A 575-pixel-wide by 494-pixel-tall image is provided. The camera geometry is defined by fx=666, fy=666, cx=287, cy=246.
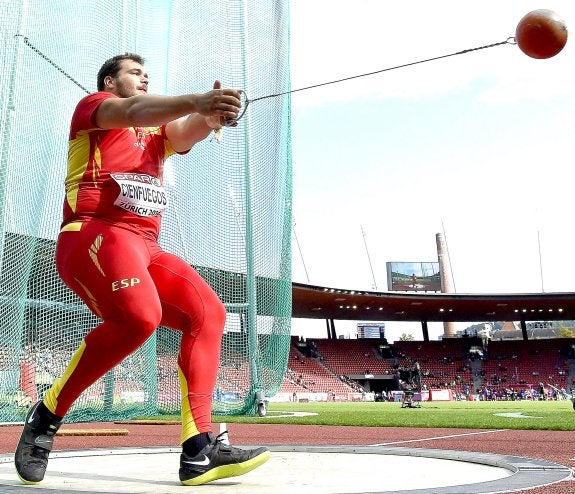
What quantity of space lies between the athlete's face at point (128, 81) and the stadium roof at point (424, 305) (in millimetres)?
33908

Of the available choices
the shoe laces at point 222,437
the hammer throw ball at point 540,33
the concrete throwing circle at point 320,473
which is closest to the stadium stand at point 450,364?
the concrete throwing circle at point 320,473

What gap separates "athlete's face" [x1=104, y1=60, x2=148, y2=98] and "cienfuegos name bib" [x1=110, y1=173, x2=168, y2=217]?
0.40 metres

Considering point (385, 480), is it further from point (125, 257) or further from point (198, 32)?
point (198, 32)

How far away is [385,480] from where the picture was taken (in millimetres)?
2777

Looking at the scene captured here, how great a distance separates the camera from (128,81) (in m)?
3.04

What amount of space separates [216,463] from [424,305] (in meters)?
44.8

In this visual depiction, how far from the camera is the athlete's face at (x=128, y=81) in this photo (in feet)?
9.98

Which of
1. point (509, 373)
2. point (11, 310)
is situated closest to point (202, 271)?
point (11, 310)

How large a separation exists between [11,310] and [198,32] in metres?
5.31

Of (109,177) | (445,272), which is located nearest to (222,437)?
(109,177)

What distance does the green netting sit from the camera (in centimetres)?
882

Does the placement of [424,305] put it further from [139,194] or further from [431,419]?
[139,194]

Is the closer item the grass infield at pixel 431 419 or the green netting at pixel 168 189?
the grass infield at pixel 431 419

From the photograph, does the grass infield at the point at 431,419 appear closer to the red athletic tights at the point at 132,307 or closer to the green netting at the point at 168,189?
the green netting at the point at 168,189
